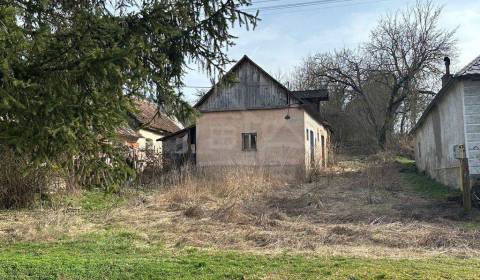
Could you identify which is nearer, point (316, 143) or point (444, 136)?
point (444, 136)

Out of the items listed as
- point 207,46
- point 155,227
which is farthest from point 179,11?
point 155,227

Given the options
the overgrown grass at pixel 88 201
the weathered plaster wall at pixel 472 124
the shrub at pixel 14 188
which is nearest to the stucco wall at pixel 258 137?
the overgrown grass at pixel 88 201

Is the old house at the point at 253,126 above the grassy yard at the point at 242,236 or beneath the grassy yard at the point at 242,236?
above

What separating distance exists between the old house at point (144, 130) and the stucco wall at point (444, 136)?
9.52 meters

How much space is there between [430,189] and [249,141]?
33.4 feet

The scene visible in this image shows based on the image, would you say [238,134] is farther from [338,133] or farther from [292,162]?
[338,133]

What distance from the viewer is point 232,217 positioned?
1280 cm

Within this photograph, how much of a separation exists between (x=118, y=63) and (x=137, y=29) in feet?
3.24

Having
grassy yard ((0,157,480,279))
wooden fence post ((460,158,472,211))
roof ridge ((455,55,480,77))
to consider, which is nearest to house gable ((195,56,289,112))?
grassy yard ((0,157,480,279))

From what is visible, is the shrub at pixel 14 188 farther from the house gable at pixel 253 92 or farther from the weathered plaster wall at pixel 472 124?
the weathered plaster wall at pixel 472 124

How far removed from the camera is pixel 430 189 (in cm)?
2028

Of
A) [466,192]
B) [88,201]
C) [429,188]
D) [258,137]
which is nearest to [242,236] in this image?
[466,192]

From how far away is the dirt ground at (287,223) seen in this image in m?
9.52

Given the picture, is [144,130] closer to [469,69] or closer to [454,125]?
[469,69]
